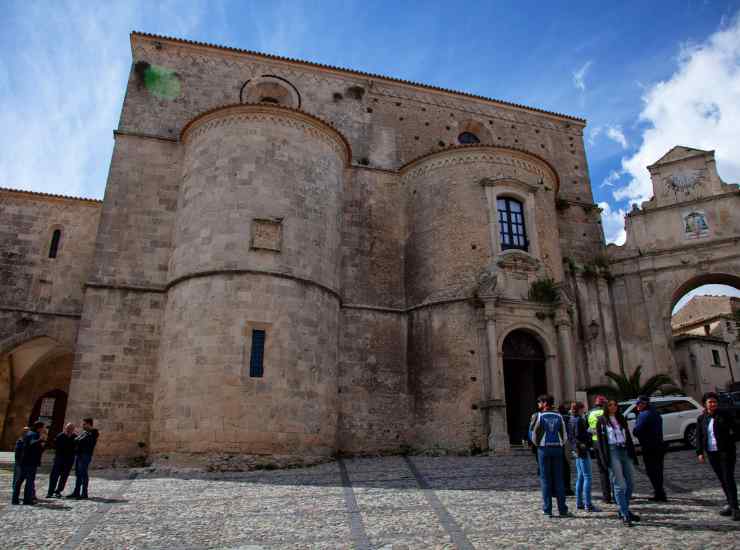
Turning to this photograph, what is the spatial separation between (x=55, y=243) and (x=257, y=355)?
28.6 ft

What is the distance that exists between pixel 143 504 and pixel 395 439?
8.61m

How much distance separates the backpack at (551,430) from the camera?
7.31 metres

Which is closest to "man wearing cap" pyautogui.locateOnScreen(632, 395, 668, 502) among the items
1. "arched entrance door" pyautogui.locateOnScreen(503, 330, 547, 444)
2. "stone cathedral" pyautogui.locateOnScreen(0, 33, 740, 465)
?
"stone cathedral" pyautogui.locateOnScreen(0, 33, 740, 465)

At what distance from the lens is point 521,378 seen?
17859 mm

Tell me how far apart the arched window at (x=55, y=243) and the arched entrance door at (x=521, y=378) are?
14.0 m

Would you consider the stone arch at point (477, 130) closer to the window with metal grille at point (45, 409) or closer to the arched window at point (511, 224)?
the arched window at point (511, 224)

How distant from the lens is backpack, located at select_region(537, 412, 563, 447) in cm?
731

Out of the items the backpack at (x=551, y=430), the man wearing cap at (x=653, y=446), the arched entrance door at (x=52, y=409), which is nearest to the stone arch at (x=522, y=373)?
the man wearing cap at (x=653, y=446)

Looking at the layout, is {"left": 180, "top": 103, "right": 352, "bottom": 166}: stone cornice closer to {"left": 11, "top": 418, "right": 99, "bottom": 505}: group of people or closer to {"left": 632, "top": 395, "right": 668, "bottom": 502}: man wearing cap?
{"left": 11, "top": 418, "right": 99, "bottom": 505}: group of people

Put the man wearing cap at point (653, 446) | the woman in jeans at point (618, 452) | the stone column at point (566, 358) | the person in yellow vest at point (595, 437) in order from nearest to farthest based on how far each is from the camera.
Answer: the woman in jeans at point (618, 452)
the person in yellow vest at point (595, 437)
the man wearing cap at point (653, 446)
the stone column at point (566, 358)

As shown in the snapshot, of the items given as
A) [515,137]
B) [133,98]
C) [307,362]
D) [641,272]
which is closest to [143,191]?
[133,98]

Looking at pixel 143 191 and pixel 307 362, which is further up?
pixel 143 191

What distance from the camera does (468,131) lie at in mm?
22312

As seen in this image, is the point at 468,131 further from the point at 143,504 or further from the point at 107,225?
the point at 143,504
